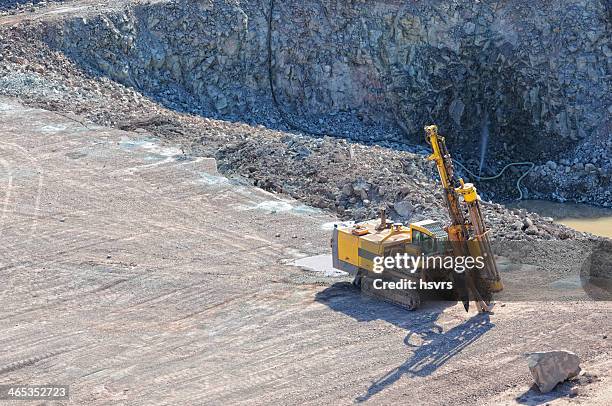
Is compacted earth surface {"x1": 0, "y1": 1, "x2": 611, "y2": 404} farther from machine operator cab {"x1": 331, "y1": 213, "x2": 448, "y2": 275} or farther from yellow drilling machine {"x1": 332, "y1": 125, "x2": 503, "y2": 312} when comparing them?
machine operator cab {"x1": 331, "y1": 213, "x2": 448, "y2": 275}

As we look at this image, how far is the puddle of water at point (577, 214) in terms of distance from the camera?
25.0 metres

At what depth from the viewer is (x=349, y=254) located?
14.6m

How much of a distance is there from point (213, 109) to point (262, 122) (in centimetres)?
156

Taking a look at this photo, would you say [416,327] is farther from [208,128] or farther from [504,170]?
[504,170]

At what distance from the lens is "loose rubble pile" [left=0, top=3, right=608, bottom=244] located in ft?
61.6

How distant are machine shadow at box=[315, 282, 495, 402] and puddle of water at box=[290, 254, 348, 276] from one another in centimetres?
70

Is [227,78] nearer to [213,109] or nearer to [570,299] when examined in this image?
[213,109]

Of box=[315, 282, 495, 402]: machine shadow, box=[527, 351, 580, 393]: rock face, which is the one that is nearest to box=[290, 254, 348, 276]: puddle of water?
box=[315, 282, 495, 402]: machine shadow

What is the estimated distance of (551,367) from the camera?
1121 cm

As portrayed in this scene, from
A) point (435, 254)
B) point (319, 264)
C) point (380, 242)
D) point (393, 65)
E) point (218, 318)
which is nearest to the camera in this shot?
point (435, 254)

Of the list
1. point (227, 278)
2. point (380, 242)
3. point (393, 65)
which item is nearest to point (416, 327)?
point (380, 242)

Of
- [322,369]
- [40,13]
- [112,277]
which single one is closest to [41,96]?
[40,13]

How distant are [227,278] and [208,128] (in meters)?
9.25

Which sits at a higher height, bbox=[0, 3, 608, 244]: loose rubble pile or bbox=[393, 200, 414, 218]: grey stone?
bbox=[0, 3, 608, 244]: loose rubble pile
